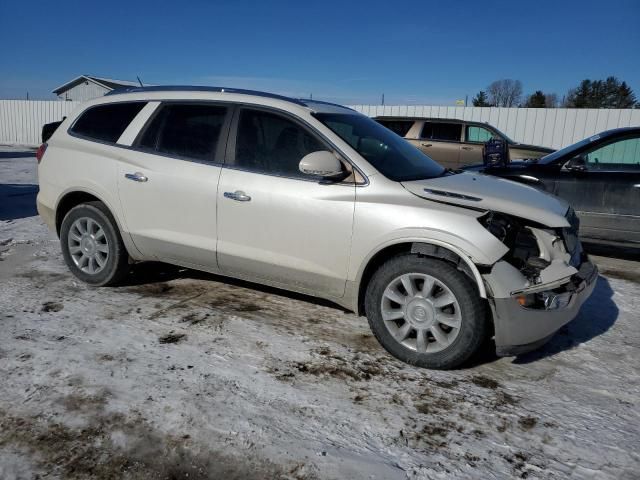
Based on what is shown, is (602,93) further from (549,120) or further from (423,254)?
(423,254)

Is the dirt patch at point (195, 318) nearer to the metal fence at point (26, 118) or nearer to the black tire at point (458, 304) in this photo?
the black tire at point (458, 304)

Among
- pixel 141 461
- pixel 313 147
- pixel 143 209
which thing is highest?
Result: pixel 313 147

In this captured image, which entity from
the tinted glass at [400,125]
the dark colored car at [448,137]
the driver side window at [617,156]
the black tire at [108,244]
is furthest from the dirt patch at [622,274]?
the tinted glass at [400,125]

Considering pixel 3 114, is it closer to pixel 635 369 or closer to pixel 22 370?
pixel 22 370

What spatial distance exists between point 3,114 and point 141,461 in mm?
31614

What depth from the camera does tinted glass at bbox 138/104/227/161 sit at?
3.96 metres

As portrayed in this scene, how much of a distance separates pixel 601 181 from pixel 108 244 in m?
5.50

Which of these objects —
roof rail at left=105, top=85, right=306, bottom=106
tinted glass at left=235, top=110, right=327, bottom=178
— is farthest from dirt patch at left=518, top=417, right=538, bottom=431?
roof rail at left=105, top=85, right=306, bottom=106

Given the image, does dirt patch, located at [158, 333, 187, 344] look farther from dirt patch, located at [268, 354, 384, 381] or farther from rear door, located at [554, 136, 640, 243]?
rear door, located at [554, 136, 640, 243]

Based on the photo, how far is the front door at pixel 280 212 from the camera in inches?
136

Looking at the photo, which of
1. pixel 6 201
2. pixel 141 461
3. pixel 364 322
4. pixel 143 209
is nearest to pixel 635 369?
pixel 364 322

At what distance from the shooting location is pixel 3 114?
27719 millimetres

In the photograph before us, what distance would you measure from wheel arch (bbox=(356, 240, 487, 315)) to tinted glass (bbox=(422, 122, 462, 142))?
30.5ft

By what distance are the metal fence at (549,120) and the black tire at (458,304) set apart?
52.3ft
